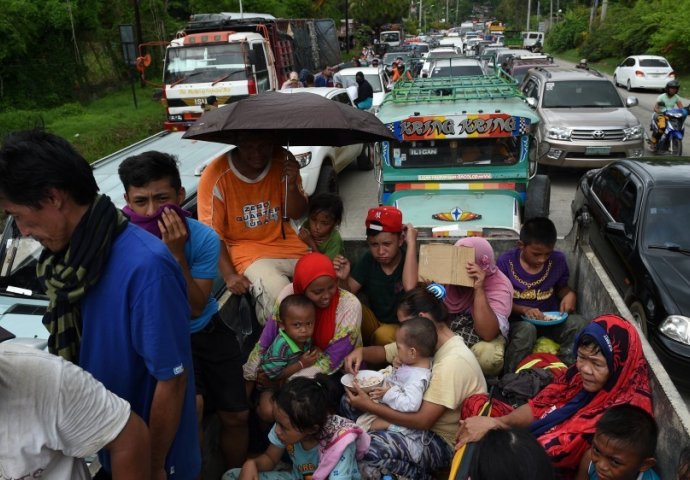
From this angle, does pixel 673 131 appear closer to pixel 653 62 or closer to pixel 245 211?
pixel 245 211

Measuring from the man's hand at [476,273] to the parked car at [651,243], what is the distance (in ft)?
3.92

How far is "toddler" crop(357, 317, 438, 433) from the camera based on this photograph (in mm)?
2979

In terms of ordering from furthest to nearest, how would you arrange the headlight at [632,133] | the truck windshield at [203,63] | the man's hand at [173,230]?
the truck windshield at [203,63], the headlight at [632,133], the man's hand at [173,230]

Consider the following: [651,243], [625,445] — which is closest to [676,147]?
[651,243]

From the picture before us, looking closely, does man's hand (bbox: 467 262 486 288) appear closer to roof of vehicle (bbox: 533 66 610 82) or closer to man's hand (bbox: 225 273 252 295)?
man's hand (bbox: 225 273 252 295)

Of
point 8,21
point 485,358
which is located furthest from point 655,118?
point 8,21

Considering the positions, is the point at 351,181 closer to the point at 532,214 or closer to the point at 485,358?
the point at 532,214

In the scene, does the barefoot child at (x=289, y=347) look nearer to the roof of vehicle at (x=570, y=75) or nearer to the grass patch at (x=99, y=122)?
the grass patch at (x=99, y=122)

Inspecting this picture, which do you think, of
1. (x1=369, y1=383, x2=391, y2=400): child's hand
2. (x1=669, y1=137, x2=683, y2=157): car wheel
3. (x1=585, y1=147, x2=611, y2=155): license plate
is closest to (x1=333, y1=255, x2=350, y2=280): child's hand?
(x1=369, y1=383, x2=391, y2=400): child's hand

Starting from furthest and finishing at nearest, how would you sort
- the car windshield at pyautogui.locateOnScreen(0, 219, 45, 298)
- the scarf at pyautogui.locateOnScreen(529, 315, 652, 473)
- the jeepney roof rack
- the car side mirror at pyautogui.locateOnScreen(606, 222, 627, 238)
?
the jeepney roof rack, the car side mirror at pyautogui.locateOnScreen(606, 222, 627, 238), the car windshield at pyautogui.locateOnScreen(0, 219, 45, 298), the scarf at pyautogui.locateOnScreen(529, 315, 652, 473)

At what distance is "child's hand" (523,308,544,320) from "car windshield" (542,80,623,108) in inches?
342

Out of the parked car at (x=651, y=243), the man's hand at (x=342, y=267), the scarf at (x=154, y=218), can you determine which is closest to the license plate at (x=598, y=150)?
the parked car at (x=651, y=243)

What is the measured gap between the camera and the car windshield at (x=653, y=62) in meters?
24.0

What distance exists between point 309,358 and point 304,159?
549 cm
